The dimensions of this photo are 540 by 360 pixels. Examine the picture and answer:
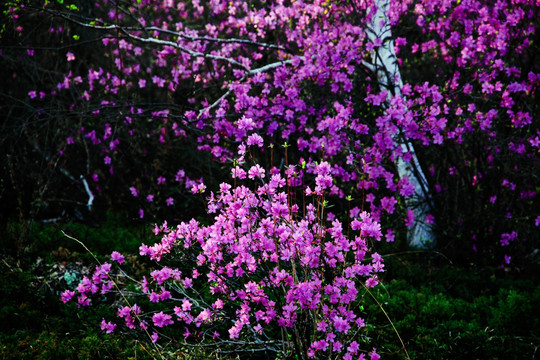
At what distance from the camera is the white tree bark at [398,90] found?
584 centimetres

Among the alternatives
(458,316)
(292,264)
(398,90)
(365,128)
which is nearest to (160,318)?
(292,264)

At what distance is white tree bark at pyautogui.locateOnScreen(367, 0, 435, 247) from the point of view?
584cm

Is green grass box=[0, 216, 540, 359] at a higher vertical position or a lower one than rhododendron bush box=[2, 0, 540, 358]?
lower

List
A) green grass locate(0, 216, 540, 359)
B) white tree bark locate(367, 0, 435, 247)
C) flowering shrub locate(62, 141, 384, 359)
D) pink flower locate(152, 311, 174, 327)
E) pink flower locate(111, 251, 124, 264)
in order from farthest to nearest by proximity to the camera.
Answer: white tree bark locate(367, 0, 435, 247)
green grass locate(0, 216, 540, 359)
pink flower locate(111, 251, 124, 264)
pink flower locate(152, 311, 174, 327)
flowering shrub locate(62, 141, 384, 359)

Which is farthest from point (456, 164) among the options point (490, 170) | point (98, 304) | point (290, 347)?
point (98, 304)

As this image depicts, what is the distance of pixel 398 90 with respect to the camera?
6188mm

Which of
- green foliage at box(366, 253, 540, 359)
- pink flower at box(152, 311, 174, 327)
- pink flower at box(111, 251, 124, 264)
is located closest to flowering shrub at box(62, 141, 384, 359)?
pink flower at box(152, 311, 174, 327)

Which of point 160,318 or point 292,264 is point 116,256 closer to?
point 160,318

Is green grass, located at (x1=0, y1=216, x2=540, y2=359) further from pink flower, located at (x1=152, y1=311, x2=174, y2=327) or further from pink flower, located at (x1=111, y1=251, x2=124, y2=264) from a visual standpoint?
pink flower, located at (x1=111, y1=251, x2=124, y2=264)

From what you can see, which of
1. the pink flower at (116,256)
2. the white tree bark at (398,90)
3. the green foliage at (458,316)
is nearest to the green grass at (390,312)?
the green foliage at (458,316)

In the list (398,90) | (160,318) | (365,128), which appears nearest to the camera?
(160,318)

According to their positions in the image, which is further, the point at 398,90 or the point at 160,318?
the point at 398,90

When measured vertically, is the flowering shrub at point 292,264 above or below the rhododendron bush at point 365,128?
below

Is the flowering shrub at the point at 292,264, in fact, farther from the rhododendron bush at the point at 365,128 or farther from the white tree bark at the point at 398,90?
the white tree bark at the point at 398,90
